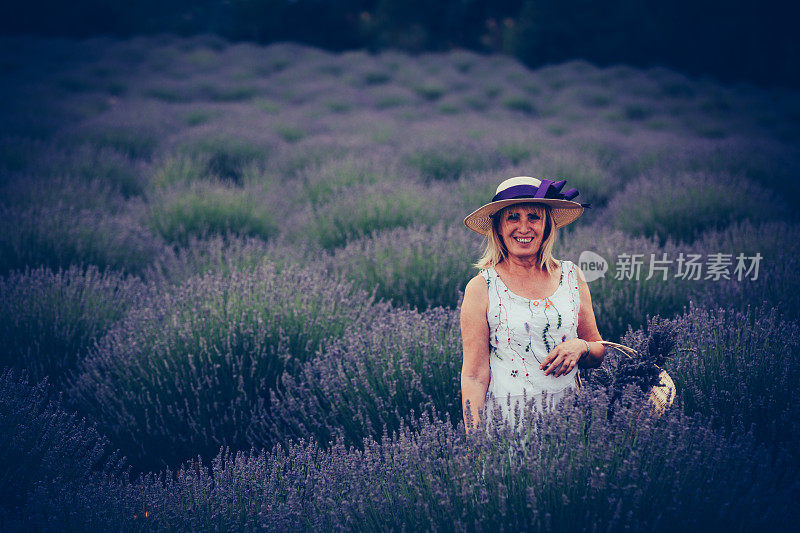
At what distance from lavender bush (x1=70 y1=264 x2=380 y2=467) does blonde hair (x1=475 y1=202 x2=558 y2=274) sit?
0.91 m

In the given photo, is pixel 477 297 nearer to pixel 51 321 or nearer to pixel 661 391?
pixel 661 391

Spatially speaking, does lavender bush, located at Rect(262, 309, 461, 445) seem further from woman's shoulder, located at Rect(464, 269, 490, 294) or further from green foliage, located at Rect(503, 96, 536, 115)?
green foliage, located at Rect(503, 96, 536, 115)

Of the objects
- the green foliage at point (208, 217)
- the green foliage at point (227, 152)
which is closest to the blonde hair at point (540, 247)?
the green foliage at point (208, 217)

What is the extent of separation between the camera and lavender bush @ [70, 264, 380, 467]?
2.15 meters

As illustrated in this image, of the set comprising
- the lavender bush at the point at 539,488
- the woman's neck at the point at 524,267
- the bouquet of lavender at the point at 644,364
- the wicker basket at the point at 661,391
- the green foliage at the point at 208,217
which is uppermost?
the woman's neck at the point at 524,267

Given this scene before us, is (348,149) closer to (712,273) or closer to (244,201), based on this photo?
(244,201)

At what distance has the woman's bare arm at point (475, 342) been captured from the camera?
5.22 feet

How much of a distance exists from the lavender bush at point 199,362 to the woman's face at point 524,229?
1015mm

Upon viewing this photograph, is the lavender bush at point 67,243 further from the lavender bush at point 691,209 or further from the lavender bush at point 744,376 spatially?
the lavender bush at point 691,209

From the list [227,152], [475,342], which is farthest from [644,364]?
[227,152]

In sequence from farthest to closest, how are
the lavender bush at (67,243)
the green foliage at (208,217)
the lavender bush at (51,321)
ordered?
the green foliage at (208,217)
the lavender bush at (67,243)
the lavender bush at (51,321)

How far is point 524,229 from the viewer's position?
5.10ft

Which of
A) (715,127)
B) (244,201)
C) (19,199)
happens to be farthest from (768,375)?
(715,127)

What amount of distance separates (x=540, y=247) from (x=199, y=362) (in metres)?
1.55
